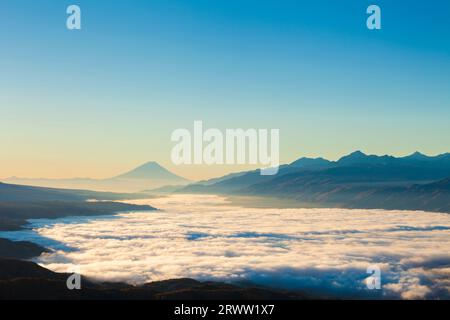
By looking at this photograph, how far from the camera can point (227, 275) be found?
200 metres

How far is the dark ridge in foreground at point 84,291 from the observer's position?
117188 millimetres

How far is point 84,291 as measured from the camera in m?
120

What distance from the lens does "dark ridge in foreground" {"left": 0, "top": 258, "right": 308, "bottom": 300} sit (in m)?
117

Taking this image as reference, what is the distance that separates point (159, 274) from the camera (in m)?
198
